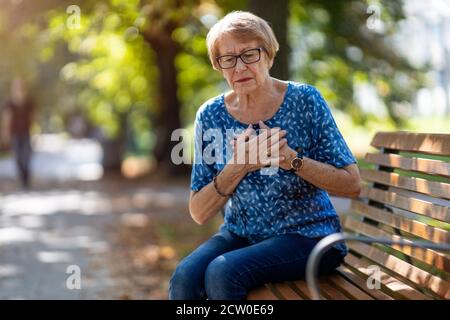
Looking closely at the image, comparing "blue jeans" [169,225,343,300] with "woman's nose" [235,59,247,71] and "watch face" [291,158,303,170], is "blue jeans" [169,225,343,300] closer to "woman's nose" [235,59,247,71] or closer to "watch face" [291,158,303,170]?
"watch face" [291,158,303,170]

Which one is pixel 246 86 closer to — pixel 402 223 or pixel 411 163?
pixel 411 163

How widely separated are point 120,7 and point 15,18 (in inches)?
74.5

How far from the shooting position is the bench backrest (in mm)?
3166

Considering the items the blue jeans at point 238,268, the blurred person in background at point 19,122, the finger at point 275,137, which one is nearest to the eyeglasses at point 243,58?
the finger at point 275,137

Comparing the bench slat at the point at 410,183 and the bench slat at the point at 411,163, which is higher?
the bench slat at the point at 411,163

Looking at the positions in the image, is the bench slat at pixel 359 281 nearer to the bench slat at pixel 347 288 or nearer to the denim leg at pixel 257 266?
the bench slat at pixel 347 288

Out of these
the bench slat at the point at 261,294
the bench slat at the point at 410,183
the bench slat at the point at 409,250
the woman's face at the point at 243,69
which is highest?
the woman's face at the point at 243,69

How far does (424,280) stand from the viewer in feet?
10.4

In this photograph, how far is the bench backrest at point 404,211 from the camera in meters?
3.17

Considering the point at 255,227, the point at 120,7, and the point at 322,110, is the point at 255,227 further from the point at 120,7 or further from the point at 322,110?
the point at 120,7

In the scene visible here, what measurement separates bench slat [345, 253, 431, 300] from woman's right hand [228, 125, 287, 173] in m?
0.74

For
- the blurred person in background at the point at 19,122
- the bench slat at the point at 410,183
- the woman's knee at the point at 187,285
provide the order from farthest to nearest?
the blurred person in background at the point at 19,122, the bench slat at the point at 410,183, the woman's knee at the point at 187,285

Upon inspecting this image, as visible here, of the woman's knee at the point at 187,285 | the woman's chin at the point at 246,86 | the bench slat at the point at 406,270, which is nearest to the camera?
the bench slat at the point at 406,270

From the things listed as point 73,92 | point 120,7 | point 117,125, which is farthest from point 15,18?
point 73,92
